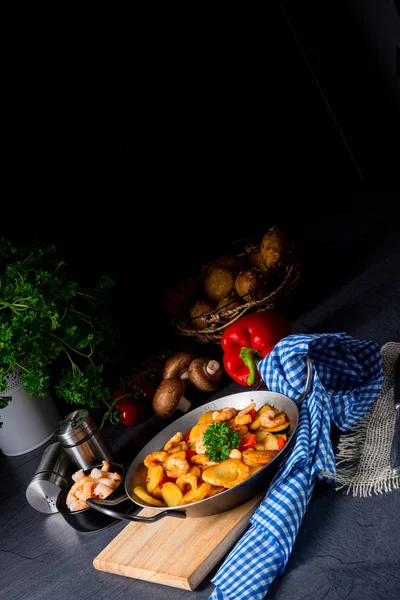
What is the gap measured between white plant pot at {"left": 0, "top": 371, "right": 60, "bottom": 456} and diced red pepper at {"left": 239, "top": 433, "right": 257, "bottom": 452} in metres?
0.72

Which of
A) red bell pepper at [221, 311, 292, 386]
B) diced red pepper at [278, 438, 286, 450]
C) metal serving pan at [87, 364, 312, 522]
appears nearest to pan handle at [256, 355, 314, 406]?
metal serving pan at [87, 364, 312, 522]

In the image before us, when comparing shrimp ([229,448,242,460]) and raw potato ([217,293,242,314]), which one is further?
raw potato ([217,293,242,314])

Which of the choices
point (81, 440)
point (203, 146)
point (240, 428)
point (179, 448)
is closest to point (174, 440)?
point (179, 448)

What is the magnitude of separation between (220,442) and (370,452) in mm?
260

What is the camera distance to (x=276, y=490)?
3.49ft

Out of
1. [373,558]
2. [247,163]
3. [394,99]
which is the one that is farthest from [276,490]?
[394,99]

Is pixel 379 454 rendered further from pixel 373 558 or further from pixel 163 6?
pixel 163 6

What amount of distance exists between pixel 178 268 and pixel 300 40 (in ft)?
3.61

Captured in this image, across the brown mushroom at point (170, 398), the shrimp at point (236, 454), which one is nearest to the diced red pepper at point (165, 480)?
the shrimp at point (236, 454)

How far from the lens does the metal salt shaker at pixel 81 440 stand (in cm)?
146

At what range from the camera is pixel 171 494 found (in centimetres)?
116

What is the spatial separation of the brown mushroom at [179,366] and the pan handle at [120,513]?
48 centimetres

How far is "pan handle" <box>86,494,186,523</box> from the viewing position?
3.63 ft

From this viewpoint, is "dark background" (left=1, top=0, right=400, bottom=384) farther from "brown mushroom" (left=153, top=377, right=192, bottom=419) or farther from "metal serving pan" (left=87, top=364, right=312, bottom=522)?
"metal serving pan" (left=87, top=364, right=312, bottom=522)
